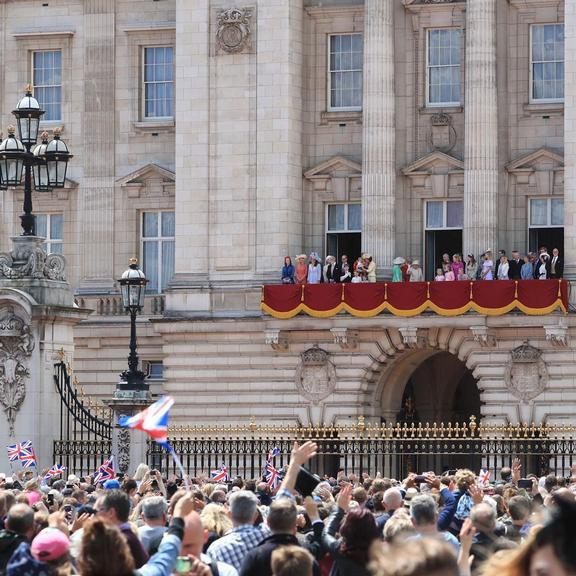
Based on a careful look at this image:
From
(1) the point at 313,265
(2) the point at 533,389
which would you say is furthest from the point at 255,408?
(2) the point at 533,389

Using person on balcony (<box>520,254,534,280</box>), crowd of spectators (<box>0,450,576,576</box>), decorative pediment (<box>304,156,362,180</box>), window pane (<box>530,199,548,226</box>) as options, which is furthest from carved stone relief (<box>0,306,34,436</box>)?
window pane (<box>530,199,548,226</box>)

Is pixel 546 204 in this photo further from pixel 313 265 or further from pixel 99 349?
pixel 99 349

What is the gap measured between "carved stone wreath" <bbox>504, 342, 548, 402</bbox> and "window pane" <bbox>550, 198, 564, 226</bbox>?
3.75 metres

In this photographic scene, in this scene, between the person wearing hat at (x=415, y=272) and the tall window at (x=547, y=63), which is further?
the tall window at (x=547, y=63)

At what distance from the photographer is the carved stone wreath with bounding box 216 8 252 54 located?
56.1m

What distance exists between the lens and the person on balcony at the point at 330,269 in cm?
5425

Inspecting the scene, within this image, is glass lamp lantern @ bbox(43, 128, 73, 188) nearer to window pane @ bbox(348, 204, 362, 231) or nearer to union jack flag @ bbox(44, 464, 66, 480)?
union jack flag @ bbox(44, 464, 66, 480)

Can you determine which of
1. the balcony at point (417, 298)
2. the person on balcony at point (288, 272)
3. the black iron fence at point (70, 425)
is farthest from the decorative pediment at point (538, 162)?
the black iron fence at point (70, 425)

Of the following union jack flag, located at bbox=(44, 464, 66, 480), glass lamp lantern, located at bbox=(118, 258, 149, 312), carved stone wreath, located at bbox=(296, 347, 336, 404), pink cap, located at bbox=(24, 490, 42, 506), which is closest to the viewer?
pink cap, located at bbox=(24, 490, 42, 506)

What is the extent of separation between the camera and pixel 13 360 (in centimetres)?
3669

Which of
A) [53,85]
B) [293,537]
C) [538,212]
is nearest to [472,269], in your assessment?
[538,212]

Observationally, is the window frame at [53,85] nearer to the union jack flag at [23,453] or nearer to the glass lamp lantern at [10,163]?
the glass lamp lantern at [10,163]

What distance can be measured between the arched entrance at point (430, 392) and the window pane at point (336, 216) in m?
4.27

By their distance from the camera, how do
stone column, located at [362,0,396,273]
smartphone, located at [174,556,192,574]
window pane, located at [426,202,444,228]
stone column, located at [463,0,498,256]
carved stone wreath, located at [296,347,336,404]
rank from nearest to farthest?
smartphone, located at [174,556,192,574] → stone column, located at [463,0,498,256] → carved stone wreath, located at [296,347,336,404] → stone column, located at [362,0,396,273] → window pane, located at [426,202,444,228]
